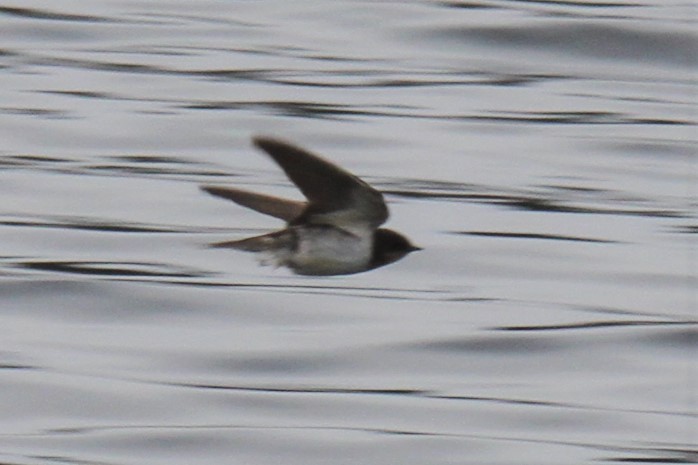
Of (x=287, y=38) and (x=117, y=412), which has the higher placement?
(x=287, y=38)

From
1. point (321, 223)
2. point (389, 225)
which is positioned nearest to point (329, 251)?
point (321, 223)

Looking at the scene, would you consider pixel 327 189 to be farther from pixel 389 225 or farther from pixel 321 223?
pixel 389 225

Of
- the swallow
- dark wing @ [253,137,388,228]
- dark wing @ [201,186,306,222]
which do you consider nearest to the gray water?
dark wing @ [201,186,306,222]

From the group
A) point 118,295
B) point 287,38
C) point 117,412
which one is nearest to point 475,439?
point 117,412

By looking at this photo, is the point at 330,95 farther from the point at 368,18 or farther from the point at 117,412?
the point at 117,412

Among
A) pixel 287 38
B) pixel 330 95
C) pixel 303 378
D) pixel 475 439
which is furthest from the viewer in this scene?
pixel 287 38

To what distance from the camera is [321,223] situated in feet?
27.9

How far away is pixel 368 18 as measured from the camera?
23.6 meters

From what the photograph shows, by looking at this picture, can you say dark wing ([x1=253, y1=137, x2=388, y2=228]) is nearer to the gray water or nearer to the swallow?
the swallow

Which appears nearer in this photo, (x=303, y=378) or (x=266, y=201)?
(x=266, y=201)

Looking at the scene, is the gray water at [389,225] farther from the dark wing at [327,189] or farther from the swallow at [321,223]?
the dark wing at [327,189]

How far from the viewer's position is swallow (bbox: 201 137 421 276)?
8.15 metres

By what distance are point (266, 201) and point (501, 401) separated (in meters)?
5.57

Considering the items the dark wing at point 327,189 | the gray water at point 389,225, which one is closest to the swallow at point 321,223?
the dark wing at point 327,189
